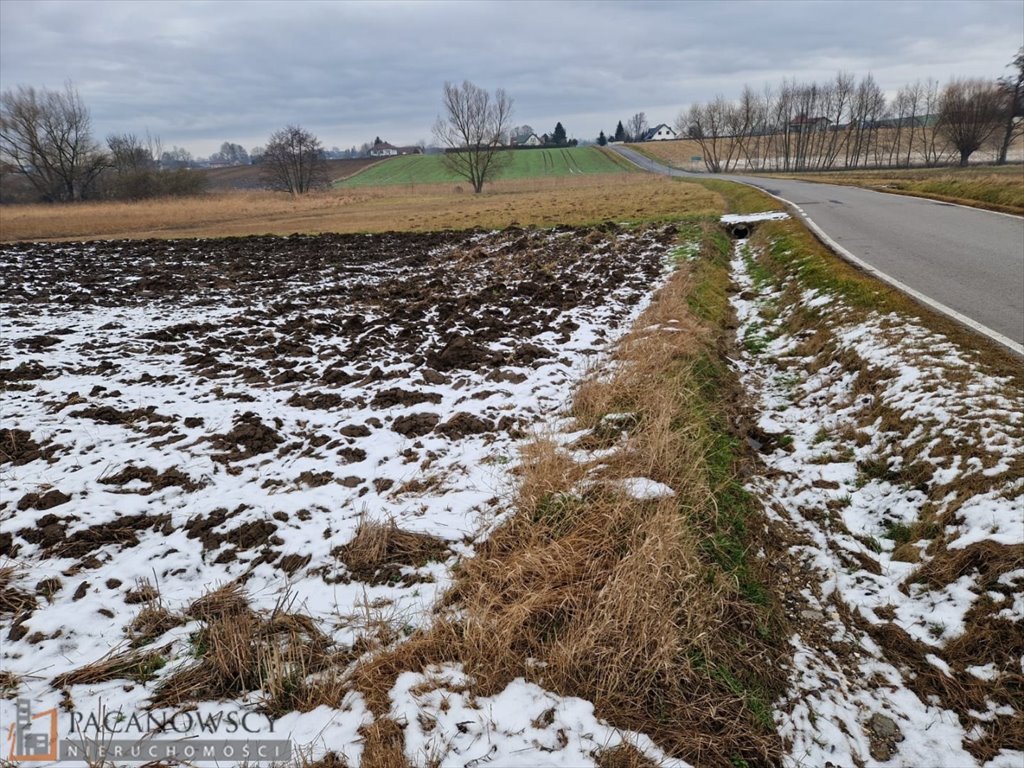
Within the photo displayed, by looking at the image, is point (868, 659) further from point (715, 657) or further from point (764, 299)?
point (764, 299)

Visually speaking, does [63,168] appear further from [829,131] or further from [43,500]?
[829,131]

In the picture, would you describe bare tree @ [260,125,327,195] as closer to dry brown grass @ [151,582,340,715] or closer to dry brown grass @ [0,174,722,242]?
dry brown grass @ [0,174,722,242]

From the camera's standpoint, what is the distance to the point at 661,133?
13650 cm

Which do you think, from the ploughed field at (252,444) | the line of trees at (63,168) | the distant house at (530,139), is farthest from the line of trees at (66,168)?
the distant house at (530,139)

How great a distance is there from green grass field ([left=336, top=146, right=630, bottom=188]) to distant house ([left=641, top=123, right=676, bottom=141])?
40135 millimetres

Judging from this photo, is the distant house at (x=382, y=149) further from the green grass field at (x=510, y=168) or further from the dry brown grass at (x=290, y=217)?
the dry brown grass at (x=290, y=217)

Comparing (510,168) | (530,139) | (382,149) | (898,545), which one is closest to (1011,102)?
(510,168)

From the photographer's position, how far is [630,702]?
111 inches

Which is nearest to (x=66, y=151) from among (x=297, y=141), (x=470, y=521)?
(x=297, y=141)

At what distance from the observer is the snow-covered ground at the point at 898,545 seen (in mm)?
2896

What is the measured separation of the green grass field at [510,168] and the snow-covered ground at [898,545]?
227ft

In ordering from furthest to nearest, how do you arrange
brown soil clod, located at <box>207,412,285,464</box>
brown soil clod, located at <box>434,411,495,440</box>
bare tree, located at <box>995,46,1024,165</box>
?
1. bare tree, located at <box>995,46,1024,165</box>
2. brown soil clod, located at <box>434,411,495,440</box>
3. brown soil clod, located at <box>207,412,285,464</box>

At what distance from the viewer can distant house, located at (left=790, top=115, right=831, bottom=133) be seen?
8238cm

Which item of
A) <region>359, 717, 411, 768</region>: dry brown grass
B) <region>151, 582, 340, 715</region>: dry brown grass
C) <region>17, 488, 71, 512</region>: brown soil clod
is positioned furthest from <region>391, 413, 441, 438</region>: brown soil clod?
<region>359, 717, 411, 768</region>: dry brown grass
